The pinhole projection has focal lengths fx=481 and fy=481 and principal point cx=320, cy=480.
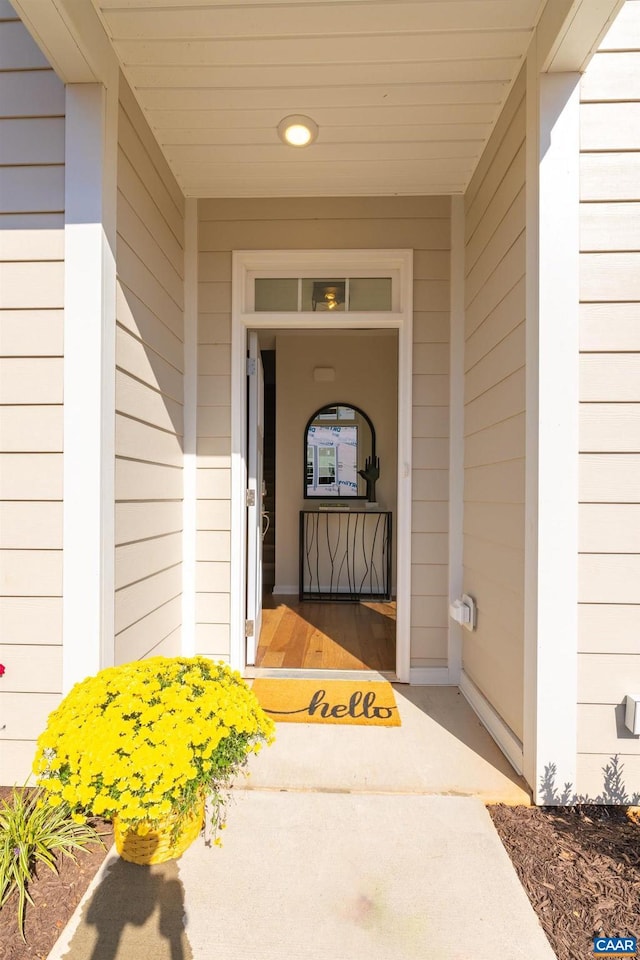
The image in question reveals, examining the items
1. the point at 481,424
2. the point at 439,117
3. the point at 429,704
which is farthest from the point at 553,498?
the point at 439,117

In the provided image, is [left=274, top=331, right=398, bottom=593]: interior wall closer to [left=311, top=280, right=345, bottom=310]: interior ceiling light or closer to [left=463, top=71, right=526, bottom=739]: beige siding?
[left=311, top=280, right=345, bottom=310]: interior ceiling light

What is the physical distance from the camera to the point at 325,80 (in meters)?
1.79

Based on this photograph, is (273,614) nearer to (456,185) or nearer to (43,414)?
(43,414)

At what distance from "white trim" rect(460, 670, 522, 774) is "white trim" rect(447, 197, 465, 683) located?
0.17 meters

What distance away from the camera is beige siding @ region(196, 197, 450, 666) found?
2.54 m

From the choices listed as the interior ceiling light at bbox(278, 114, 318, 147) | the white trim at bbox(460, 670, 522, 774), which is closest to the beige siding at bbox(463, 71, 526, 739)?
the white trim at bbox(460, 670, 522, 774)

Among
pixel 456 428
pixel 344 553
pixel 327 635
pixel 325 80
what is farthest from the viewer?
pixel 344 553

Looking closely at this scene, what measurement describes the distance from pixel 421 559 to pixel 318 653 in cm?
94

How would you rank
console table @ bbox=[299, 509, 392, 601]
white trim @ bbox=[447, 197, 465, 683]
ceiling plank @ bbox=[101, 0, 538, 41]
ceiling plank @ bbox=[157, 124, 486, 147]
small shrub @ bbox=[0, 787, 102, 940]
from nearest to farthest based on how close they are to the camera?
small shrub @ bbox=[0, 787, 102, 940], ceiling plank @ bbox=[101, 0, 538, 41], ceiling plank @ bbox=[157, 124, 486, 147], white trim @ bbox=[447, 197, 465, 683], console table @ bbox=[299, 509, 392, 601]

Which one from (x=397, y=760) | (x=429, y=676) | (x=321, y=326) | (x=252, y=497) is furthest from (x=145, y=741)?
(x=321, y=326)

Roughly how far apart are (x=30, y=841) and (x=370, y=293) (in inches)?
103

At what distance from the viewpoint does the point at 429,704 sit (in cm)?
231

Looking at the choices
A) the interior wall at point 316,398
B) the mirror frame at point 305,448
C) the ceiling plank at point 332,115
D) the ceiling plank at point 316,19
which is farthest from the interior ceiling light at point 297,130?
the mirror frame at point 305,448

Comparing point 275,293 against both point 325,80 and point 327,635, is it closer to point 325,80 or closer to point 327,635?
point 325,80
